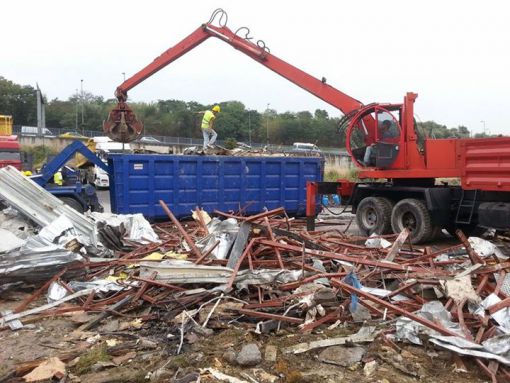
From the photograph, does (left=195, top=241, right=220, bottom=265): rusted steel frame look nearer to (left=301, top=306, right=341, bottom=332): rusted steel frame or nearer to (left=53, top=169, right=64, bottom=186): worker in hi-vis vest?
(left=301, top=306, right=341, bottom=332): rusted steel frame

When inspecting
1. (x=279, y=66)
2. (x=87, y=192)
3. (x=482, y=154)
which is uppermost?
(x=279, y=66)

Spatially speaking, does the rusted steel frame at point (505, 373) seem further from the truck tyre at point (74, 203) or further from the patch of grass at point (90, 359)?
the truck tyre at point (74, 203)

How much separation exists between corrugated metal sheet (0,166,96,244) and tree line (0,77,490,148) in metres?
44.0

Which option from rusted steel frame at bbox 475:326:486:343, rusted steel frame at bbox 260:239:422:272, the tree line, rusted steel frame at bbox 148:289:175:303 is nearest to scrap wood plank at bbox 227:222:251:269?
rusted steel frame at bbox 260:239:422:272

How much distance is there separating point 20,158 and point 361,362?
15.4m

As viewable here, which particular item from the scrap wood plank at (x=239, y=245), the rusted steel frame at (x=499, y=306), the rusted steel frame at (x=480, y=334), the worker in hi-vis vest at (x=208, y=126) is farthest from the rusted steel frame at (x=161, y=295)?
the worker in hi-vis vest at (x=208, y=126)

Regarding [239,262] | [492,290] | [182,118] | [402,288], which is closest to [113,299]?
[239,262]

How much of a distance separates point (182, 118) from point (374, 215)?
60.2 metres

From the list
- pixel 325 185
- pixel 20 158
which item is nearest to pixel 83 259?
pixel 325 185

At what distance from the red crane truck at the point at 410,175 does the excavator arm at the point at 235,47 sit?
0.03 m

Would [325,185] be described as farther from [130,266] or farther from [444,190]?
[130,266]

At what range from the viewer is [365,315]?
4852 mm

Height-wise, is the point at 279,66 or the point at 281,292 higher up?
the point at 279,66

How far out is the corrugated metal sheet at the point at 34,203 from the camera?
27.5 ft
